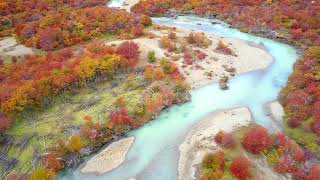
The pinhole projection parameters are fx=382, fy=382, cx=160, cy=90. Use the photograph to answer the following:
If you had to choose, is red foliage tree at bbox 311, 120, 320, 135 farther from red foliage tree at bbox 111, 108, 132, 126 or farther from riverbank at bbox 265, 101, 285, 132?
red foliage tree at bbox 111, 108, 132, 126

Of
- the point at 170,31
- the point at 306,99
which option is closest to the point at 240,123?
the point at 306,99

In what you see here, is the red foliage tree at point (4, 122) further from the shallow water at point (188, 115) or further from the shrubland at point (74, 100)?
the shallow water at point (188, 115)

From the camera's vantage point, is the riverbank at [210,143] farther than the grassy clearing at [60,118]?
No

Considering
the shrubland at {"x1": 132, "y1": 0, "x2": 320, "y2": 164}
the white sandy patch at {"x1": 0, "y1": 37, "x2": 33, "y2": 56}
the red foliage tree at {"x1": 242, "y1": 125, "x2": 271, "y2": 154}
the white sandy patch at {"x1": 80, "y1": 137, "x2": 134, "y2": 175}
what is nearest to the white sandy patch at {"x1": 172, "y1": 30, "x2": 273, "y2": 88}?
the shrubland at {"x1": 132, "y1": 0, "x2": 320, "y2": 164}

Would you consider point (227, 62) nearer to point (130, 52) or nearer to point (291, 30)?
point (130, 52)

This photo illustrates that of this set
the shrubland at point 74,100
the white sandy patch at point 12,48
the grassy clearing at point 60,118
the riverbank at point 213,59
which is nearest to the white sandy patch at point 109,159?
the shrubland at point 74,100

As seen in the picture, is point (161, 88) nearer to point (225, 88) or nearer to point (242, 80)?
point (225, 88)

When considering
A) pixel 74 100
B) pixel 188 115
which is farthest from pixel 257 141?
pixel 74 100
